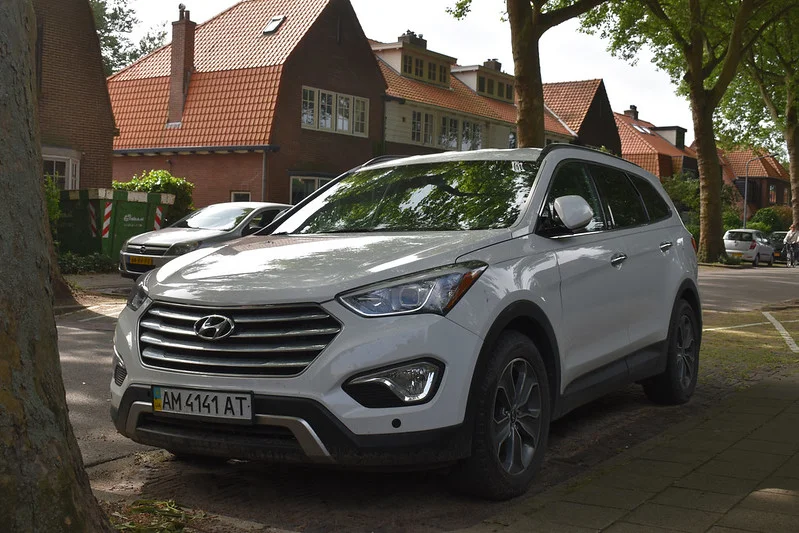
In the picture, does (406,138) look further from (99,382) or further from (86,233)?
(99,382)

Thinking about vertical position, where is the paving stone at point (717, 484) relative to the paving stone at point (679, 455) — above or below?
above

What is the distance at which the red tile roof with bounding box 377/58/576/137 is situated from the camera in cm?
4188

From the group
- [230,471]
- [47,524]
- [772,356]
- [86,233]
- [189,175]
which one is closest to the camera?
[47,524]

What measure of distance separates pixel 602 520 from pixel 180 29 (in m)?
34.5

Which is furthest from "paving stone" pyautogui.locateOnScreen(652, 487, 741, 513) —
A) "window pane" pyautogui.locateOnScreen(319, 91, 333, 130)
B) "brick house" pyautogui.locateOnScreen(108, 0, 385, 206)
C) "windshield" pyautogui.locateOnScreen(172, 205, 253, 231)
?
"window pane" pyautogui.locateOnScreen(319, 91, 333, 130)

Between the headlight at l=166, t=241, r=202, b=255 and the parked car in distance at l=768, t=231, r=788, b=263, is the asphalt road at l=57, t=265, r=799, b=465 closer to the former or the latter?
the headlight at l=166, t=241, r=202, b=255

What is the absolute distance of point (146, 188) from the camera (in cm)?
2431

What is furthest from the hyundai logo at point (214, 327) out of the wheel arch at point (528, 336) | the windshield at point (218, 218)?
the windshield at point (218, 218)

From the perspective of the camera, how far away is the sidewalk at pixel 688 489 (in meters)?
4.28

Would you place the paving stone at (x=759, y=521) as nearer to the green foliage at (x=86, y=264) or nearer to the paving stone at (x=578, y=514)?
the paving stone at (x=578, y=514)

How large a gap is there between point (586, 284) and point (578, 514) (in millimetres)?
→ 1586

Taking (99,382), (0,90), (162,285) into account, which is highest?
(0,90)

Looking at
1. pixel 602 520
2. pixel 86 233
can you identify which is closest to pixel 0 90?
pixel 602 520

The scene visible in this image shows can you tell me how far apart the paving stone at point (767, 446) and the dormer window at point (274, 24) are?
3200 centimetres
